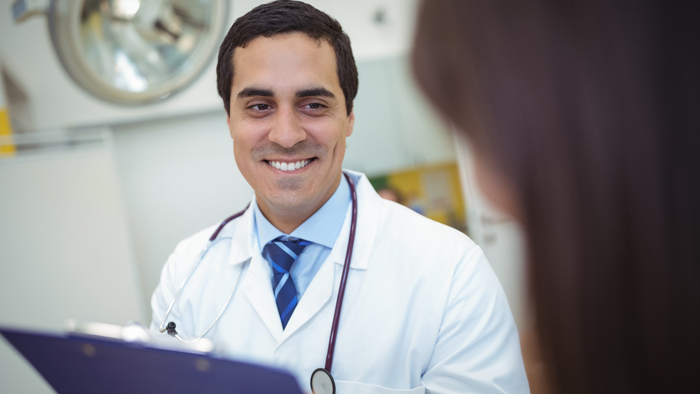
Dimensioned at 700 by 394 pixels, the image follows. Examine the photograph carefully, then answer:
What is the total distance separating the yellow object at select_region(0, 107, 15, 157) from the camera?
157cm

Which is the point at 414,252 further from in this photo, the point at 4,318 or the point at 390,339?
the point at 4,318

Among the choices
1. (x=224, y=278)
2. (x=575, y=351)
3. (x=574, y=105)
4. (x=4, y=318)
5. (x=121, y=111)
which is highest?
(x=121, y=111)

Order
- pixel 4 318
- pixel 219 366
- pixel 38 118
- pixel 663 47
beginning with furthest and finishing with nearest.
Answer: pixel 38 118, pixel 4 318, pixel 219 366, pixel 663 47

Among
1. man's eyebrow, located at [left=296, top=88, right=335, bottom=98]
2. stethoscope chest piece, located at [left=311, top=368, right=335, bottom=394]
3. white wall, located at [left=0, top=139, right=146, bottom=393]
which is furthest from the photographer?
white wall, located at [left=0, top=139, right=146, bottom=393]

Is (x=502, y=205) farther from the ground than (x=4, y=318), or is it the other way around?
(x=502, y=205)

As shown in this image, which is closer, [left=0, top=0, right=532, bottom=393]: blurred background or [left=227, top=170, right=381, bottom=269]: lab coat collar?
[left=227, top=170, right=381, bottom=269]: lab coat collar

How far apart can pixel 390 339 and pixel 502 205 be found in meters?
0.67

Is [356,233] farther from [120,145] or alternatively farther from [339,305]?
[120,145]

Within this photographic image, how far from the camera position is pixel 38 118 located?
1869mm

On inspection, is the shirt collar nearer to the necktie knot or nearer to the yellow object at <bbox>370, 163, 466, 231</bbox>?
the necktie knot

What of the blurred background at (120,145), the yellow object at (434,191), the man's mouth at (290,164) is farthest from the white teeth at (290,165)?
the yellow object at (434,191)

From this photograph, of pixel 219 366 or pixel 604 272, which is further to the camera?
pixel 219 366

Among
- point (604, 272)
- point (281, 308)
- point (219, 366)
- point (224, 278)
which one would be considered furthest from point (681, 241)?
point (224, 278)

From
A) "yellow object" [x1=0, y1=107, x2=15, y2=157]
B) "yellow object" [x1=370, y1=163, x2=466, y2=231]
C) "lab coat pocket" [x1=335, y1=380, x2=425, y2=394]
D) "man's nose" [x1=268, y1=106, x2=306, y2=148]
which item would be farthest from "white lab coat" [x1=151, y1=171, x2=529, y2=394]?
"yellow object" [x1=370, y1=163, x2=466, y2=231]
